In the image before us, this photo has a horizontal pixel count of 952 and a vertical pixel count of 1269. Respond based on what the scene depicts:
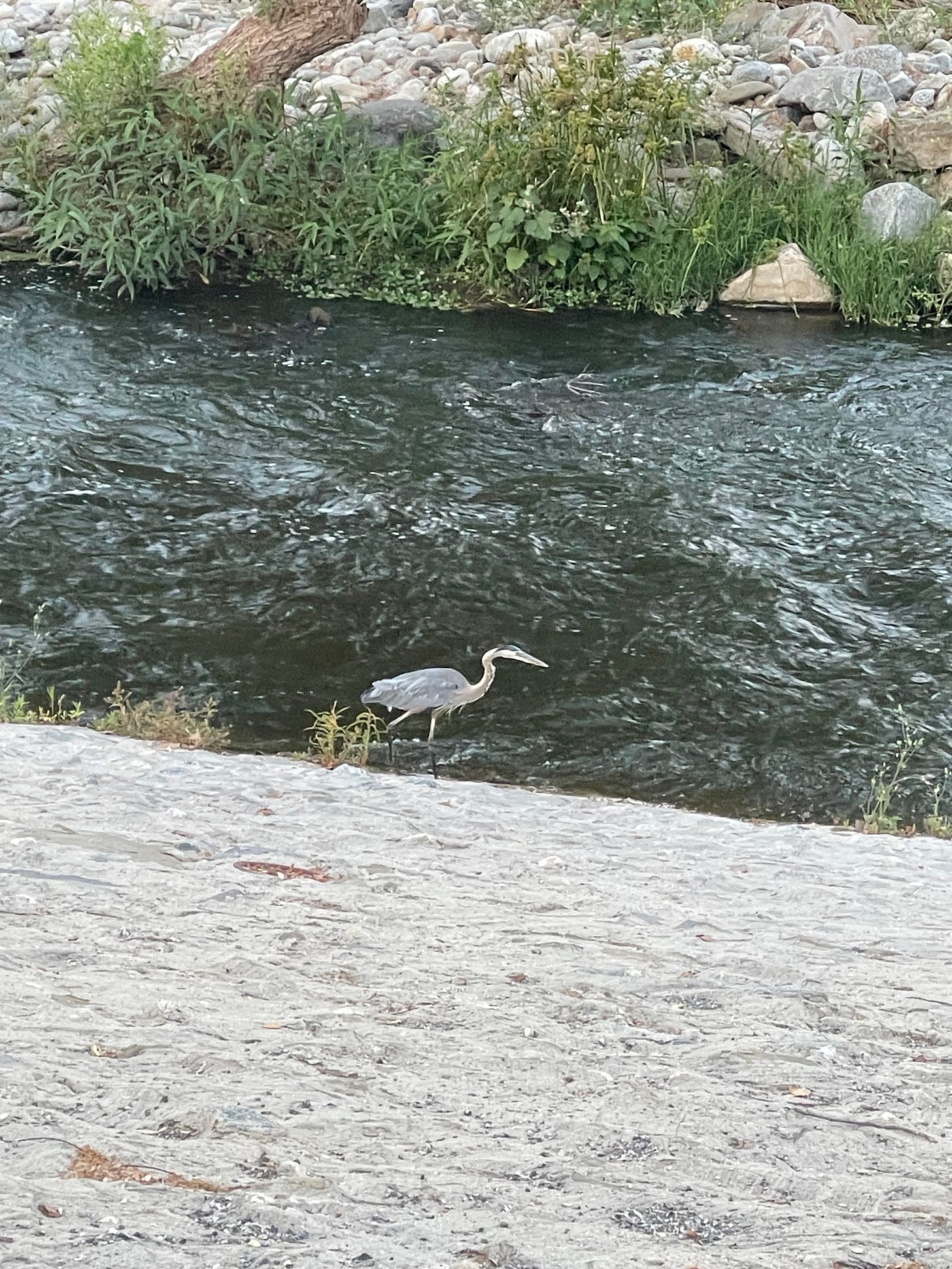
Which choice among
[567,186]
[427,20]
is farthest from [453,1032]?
[427,20]

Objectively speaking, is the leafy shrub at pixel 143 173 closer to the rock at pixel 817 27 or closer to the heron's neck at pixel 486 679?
the rock at pixel 817 27

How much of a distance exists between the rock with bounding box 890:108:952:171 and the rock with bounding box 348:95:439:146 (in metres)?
3.25

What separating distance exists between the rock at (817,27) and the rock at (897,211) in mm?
2190

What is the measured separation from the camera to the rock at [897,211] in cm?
959

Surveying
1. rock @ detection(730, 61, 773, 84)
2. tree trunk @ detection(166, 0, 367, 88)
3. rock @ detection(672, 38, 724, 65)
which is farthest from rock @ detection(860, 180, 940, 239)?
tree trunk @ detection(166, 0, 367, 88)

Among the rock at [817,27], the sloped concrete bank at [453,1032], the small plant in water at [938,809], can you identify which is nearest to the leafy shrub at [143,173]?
the rock at [817,27]

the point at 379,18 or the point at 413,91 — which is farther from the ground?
the point at 379,18

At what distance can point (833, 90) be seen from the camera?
10367 millimetres

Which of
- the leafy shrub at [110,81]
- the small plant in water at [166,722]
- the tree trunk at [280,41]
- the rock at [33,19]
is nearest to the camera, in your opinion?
the small plant in water at [166,722]

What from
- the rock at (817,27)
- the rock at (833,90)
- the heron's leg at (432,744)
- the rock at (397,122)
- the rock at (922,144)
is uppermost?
the rock at (817,27)

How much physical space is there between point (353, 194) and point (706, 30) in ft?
11.8

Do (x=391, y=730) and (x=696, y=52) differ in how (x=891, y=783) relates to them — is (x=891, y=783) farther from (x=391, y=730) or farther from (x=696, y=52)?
(x=696, y=52)

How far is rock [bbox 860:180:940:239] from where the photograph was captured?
959 centimetres

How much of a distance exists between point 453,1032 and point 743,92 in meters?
9.31
